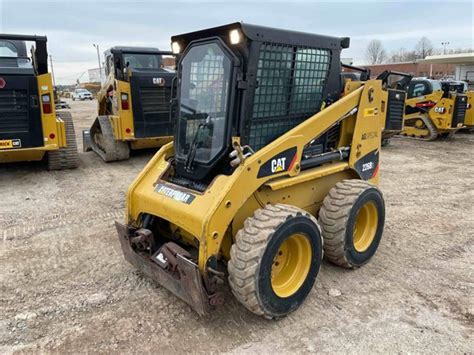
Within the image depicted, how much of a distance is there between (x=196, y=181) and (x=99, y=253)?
1537 mm

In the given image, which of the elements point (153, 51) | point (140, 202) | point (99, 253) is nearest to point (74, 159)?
point (153, 51)

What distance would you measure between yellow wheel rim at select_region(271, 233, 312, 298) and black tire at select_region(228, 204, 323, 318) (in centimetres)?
6

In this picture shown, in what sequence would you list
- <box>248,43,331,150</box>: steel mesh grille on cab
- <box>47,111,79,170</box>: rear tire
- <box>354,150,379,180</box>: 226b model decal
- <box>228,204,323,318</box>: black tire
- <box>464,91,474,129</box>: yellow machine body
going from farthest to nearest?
<box>464,91,474,129</box>: yellow machine body
<box>47,111,79,170</box>: rear tire
<box>354,150,379,180</box>: 226b model decal
<box>248,43,331,150</box>: steel mesh grille on cab
<box>228,204,323,318</box>: black tire

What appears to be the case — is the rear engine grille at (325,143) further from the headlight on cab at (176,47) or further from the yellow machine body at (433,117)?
the yellow machine body at (433,117)

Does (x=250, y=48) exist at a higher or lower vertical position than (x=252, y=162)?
higher

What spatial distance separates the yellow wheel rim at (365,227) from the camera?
3.82 metres

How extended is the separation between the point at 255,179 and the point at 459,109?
10.7 meters

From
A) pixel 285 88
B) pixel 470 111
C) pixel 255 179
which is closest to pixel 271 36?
pixel 285 88

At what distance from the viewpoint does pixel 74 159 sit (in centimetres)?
759

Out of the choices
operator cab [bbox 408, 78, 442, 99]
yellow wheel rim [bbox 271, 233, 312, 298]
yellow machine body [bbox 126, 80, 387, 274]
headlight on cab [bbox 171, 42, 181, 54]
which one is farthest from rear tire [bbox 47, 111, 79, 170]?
operator cab [bbox 408, 78, 442, 99]

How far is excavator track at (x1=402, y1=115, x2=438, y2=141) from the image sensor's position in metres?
11.7

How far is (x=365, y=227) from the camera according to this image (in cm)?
391

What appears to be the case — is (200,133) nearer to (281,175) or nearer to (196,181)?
(196,181)

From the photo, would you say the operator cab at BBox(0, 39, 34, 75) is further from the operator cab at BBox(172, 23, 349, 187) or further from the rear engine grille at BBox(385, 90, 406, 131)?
the rear engine grille at BBox(385, 90, 406, 131)
